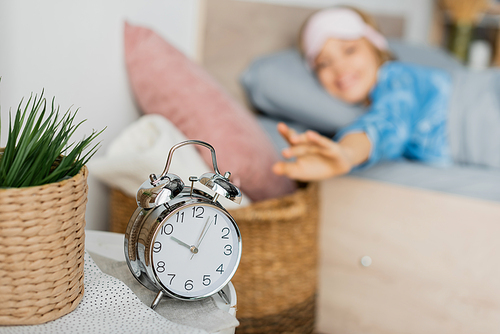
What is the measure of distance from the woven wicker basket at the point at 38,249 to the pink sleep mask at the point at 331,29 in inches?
45.5

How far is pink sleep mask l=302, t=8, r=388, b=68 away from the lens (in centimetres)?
145

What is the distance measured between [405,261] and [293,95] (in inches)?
23.7

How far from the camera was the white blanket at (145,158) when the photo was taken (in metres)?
0.84

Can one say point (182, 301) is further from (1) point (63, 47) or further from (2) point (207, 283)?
(1) point (63, 47)

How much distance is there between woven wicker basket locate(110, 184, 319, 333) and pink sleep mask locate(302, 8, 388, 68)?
1.87 feet

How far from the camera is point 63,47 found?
867 mm

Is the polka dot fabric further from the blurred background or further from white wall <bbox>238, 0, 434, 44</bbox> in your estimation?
white wall <bbox>238, 0, 434, 44</bbox>

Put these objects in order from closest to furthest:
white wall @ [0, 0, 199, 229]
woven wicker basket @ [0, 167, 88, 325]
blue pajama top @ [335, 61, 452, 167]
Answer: woven wicker basket @ [0, 167, 88, 325], white wall @ [0, 0, 199, 229], blue pajama top @ [335, 61, 452, 167]

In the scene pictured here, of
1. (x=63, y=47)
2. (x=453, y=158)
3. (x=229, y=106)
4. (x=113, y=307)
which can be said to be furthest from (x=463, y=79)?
(x=113, y=307)

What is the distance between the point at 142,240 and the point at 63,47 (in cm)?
54

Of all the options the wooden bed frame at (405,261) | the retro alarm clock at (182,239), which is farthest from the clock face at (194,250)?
the wooden bed frame at (405,261)

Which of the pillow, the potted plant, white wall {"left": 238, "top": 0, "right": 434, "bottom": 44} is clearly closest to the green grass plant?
the potted plant

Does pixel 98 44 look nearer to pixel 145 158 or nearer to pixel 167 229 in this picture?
pixel 145 158

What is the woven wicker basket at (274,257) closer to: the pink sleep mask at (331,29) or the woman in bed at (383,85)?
the woman in bed at (383,85)
